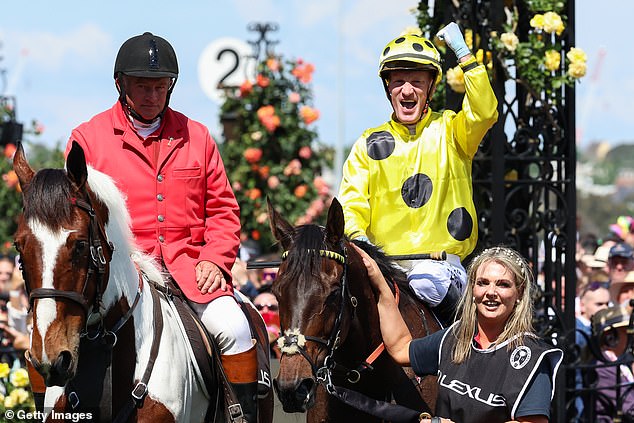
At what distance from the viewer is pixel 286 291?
496 centimetres

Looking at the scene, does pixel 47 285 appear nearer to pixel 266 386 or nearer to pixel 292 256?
pixel 292 256

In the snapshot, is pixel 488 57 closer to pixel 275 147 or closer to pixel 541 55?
pixel 541 55

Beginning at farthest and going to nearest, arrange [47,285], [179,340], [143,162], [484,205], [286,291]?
[484,205] → [143,162] → [179,340] → [286,291] → [47,285]

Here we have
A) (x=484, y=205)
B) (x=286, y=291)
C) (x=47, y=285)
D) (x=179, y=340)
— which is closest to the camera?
(x=47, y=285)

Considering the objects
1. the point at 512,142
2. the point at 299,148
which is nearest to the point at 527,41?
the point at 512,142

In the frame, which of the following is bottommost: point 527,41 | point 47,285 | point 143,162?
point 47,285

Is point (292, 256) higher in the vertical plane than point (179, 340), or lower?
higher

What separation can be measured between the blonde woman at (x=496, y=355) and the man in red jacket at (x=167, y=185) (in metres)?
1.13

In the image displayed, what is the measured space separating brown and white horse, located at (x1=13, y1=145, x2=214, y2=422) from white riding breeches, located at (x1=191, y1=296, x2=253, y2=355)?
21 centimetres

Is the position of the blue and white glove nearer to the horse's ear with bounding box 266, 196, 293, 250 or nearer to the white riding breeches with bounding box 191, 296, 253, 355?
the horse's ear with bounding box 266, 196, 293, 250

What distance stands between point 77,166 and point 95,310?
589mm

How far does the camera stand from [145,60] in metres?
5.59

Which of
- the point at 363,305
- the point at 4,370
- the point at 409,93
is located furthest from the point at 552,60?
the point at 4,370

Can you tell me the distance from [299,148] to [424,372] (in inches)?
468
